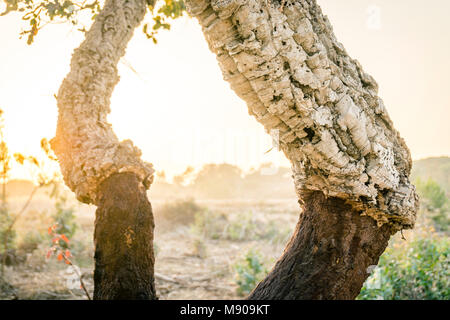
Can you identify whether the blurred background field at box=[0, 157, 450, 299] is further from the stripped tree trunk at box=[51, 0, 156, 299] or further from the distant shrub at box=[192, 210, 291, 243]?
the stripped tree trunk at box=[51, 0, 156, 299]

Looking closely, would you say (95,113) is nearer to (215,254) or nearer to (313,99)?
(313,99)

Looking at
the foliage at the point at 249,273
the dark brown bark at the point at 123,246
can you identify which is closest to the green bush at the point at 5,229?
the foliage at the point at 249,273

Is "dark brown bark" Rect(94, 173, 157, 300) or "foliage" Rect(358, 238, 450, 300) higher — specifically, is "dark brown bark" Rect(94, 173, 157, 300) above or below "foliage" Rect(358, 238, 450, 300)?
above

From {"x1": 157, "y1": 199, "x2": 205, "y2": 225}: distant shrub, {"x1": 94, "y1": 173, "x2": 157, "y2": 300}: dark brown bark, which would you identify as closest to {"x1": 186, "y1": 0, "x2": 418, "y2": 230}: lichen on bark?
{"x1": 94, "y1": 173, "x2": 157, "y2": 300}: dark brown bark

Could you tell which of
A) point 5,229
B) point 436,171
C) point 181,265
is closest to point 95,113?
point 5,229

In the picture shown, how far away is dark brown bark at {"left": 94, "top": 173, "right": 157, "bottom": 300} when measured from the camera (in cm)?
148

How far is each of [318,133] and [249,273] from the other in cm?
447

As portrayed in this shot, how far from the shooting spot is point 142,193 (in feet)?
5.62

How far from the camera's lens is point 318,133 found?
139 cm

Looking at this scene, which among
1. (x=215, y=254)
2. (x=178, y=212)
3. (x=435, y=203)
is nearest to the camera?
(x=215, y=254)

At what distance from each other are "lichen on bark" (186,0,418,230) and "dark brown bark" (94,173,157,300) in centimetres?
78

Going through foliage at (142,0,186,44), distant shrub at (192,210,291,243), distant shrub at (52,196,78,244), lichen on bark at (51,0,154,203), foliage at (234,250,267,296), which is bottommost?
foliage at (234,250,267,296)

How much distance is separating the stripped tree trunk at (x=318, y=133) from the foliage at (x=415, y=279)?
2528mm
